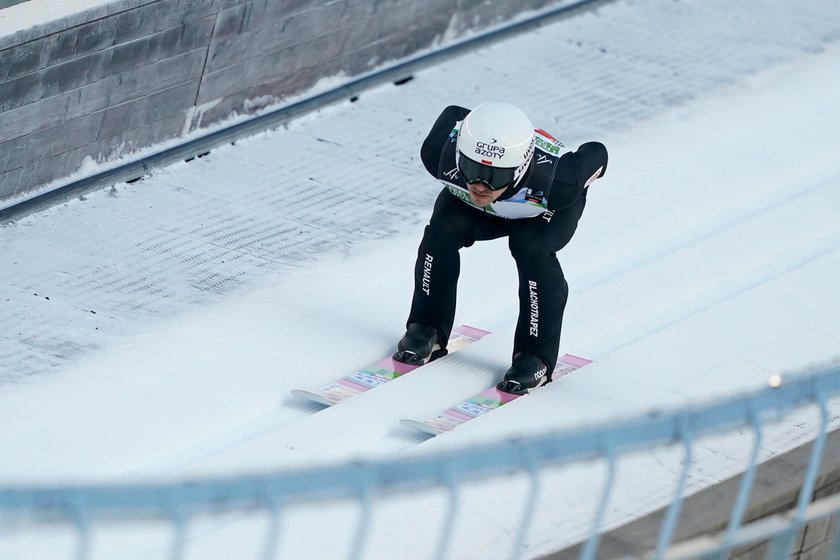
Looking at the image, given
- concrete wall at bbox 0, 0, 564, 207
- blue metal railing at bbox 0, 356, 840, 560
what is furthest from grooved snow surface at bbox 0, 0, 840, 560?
blue metal railing at bbox 0, 356, 840, 560

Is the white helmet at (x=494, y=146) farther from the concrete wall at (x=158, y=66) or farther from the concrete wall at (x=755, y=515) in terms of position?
the concrete wall at (x=158, y=66)

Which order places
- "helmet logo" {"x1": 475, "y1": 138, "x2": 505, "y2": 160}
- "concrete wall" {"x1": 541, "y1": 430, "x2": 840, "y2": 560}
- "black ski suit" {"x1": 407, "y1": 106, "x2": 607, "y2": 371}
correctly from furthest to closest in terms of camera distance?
"black ski suit" {"x1": 407, "y1": 106, "x2": 607, "y2": 371}, "helmet logo" {"x1": 475, "y1": 138, "x2": 505, "y2": 160}, "concrete wall" {"x1": 541, "y1": 430, "x2": 840, "y2": 560}

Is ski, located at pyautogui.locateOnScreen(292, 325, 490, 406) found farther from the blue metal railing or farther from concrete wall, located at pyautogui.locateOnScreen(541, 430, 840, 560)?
the blue metal railing

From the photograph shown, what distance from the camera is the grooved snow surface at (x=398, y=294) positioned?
5.35 metres

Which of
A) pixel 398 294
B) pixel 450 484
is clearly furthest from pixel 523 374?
pixel 450 484

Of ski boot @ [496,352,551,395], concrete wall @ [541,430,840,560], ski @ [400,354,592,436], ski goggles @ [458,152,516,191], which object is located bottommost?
ski @ [400,354,592,436]

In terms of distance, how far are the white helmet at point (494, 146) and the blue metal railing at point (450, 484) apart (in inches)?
61.6

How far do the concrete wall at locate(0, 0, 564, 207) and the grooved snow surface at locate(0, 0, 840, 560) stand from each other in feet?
0.80

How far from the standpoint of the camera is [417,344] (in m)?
5.94

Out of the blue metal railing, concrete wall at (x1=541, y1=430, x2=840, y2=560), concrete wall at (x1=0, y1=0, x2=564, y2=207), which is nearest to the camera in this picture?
the blue metal railing

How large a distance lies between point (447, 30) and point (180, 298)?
327 centimetres

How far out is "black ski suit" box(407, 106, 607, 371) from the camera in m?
5.50

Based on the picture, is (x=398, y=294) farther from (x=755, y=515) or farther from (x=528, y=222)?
(x=755, y=515)

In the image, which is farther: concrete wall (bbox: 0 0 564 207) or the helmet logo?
concrete wall (bbox: 0 0 564 207)
